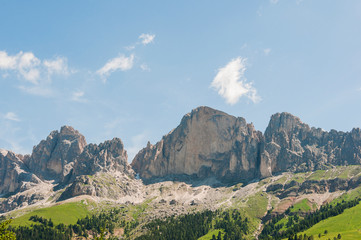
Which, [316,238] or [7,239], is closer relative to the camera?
[7,239]

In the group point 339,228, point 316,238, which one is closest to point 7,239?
point 316,238

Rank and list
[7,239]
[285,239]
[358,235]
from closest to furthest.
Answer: [7,239] → [358,235] → [285,239]

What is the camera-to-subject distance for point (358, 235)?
176375mm

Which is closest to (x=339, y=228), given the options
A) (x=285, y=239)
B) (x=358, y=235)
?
(x=358, y=235)

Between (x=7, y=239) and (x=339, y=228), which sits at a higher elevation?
(x=7, y=239)

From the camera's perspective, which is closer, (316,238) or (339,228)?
(316,238)

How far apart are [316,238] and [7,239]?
185 m

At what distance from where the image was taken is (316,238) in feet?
611

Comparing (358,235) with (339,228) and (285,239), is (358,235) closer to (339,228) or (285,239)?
(339,228)

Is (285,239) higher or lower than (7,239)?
lower

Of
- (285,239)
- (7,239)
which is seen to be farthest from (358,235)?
(7,239)

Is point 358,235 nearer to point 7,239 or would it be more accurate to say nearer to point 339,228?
point 339,228

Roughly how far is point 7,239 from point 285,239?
7390 inches

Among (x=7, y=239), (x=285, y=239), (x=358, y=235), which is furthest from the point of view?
(x=285, y=239)
